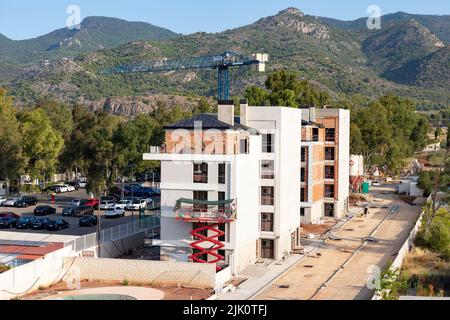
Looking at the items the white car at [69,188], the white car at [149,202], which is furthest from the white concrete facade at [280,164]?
the white car at [69,188]

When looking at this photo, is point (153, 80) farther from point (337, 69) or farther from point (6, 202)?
point (6, 202)

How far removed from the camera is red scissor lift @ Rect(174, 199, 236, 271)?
32844mm

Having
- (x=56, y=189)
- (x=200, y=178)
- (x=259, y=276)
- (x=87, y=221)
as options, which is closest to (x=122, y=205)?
(x=87, y=221)

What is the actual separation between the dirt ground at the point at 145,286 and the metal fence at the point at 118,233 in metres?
2.93

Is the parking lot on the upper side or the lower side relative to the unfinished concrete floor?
upper

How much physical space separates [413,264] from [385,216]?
20.9 meters

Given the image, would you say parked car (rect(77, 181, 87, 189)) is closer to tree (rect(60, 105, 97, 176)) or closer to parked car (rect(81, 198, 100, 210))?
tree (rect(60, 105, 97, 176))

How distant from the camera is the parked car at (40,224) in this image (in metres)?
45.8

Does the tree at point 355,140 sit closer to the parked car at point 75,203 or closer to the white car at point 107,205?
the white car at point 107,205

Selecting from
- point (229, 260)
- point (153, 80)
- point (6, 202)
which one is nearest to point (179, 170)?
point (229, 260)

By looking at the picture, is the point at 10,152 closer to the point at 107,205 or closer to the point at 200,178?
the point at 107,205

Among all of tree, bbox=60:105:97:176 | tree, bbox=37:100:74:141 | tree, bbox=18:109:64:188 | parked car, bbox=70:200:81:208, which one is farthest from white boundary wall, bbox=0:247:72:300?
tree, bbox=37:100:74:141

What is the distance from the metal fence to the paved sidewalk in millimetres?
8654

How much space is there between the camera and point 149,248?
40.6m
